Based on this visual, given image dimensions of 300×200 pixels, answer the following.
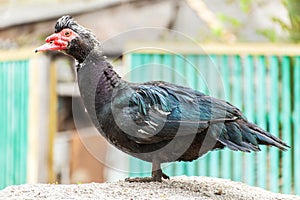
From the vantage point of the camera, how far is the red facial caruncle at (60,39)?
568 centimetres

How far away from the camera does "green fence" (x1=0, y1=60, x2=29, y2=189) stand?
10391 millimetres

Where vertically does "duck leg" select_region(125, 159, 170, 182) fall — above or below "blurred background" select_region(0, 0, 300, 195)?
below

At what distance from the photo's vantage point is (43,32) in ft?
41.1

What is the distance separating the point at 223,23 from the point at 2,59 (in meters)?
5.05

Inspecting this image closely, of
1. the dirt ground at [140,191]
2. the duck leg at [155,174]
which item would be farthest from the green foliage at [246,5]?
the duck leg at [155,174]

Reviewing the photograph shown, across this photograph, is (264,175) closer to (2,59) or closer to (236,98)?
(236,98)

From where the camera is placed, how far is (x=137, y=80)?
917 centimetres

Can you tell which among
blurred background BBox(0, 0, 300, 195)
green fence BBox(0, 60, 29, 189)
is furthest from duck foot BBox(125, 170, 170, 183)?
green fence BBox(0, 60, 29, 189)

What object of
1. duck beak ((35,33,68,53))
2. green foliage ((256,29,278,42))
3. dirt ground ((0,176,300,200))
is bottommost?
dirt ground ((0,176,300,200))

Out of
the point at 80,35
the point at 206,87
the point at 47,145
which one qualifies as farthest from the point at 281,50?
the point at 80,35

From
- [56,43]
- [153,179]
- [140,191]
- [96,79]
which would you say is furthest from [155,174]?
[56,43]

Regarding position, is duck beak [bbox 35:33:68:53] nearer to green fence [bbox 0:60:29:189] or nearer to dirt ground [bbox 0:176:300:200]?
dirt ground [bbox 0:176:300:200]

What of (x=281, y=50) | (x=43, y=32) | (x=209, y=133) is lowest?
(x=209, y=133)

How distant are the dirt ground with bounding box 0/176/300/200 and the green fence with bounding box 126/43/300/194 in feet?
10.6
